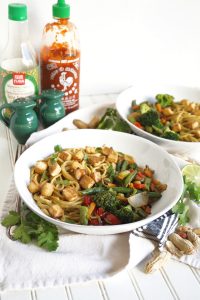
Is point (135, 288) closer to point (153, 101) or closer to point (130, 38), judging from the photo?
point (153, 101)

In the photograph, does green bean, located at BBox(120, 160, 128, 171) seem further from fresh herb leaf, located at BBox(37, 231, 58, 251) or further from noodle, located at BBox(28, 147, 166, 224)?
fresh herb leaf, located at BBox(37, 231, 58, 251)

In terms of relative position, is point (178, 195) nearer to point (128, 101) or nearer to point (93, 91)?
point (128, 101)

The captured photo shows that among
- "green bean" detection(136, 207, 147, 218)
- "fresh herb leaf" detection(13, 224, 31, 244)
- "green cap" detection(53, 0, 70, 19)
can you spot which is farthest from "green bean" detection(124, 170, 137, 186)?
"green cap" detection(53, 0, 70, 19)

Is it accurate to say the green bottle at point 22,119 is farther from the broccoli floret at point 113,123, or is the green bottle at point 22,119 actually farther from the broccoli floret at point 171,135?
the broccoli floret at point 171,135

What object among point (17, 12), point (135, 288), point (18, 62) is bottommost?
point (135, 288)

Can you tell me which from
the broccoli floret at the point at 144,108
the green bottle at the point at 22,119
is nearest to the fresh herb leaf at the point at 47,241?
the green bottle at the point at 22,119

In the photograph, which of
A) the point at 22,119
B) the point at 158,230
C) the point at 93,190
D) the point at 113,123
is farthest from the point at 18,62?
the point at 158,230
